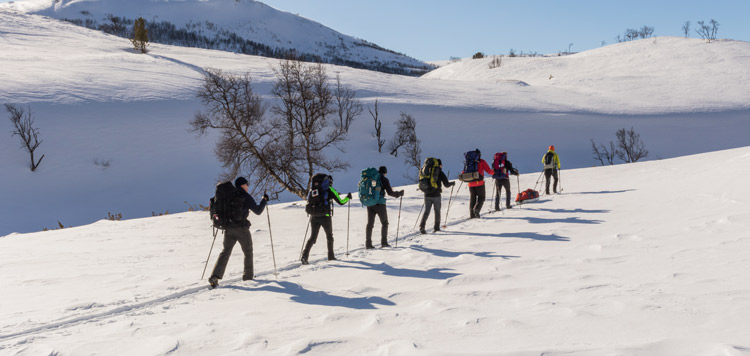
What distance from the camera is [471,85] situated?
75188mm

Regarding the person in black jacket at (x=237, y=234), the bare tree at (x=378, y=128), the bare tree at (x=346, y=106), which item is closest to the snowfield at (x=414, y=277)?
the person in black jacket at (x=237, y=234)

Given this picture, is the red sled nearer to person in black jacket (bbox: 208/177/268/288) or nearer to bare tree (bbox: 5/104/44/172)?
person in black jacket (bbox: 208/177/268/288)

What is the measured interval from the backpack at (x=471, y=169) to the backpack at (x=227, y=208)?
7.46 m

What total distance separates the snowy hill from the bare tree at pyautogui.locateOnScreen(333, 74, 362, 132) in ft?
4.35

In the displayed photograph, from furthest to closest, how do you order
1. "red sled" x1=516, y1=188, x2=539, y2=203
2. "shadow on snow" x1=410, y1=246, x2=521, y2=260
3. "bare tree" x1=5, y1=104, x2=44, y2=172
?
"bare tree" x1=5, y1=104, x2=44, y2=172
"red sled" x1=516, y1=188, x2=539, y2=203
"shadow on snow" x1=410, y1=246, x2=521, y2=260

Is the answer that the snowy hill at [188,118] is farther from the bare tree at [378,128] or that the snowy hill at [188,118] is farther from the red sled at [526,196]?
the red sled at [526,196]

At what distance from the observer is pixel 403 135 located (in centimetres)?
5191

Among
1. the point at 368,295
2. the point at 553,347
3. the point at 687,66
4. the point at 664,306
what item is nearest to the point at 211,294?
the point at 368,295

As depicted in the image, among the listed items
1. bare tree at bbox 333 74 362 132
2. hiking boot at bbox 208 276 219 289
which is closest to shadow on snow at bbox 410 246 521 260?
hiking boot at bbox 208 276 219 289

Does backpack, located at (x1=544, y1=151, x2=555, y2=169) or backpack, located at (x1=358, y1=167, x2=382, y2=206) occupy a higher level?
backpack, located at (x1=544, y1=151, x2=555, y2=169)

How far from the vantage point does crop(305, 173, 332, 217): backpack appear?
9391mm

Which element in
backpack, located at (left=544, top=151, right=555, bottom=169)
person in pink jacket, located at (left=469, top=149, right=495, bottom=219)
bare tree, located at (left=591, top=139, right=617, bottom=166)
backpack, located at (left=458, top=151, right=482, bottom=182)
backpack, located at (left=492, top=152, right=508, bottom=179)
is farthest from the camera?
bare tree, located at (left=591, top=139, right=617, bottom=166)

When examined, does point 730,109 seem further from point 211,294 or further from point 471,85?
point 211,294

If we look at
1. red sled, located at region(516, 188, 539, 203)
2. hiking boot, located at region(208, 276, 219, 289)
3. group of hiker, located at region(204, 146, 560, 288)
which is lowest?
hiking boot, located at region(208, 276, 219, 289)
